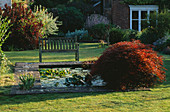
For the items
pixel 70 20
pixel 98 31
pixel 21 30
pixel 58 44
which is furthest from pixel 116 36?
pixel 58 44

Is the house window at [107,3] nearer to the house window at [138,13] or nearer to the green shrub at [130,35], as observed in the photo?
the house window at [138,13]

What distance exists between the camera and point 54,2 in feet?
120

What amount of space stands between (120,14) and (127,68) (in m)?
19.4

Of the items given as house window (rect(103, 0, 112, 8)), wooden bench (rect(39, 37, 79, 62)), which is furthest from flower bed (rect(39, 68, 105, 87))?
house window (rect(103, 0, 112, 8))

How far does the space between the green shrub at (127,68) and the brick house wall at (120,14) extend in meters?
18.8

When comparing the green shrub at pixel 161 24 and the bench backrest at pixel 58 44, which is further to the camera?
the green shrub at pixel 161 24

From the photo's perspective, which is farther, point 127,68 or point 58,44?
point 58,44

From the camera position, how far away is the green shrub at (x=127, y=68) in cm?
649

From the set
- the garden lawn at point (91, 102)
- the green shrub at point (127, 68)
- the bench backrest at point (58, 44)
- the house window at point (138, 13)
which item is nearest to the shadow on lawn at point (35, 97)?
the garden lawn at point (91, 102)

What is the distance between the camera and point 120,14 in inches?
1000

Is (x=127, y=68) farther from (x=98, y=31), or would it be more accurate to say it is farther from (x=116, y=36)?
(x=98, y=31)

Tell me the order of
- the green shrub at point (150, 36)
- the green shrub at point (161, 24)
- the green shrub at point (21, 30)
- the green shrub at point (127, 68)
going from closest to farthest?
the green shrub at point (127, 68) → the green shrub at point (21, 30) → the green shrub at point (150, 36) → the green shrub at point (161, 24)

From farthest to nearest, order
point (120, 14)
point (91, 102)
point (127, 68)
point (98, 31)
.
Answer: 1. point (120, 14)
2. point (98, 31)
3. point (127, 68)
4. point (91, 102)

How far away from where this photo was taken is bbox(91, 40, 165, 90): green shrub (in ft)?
21.3
